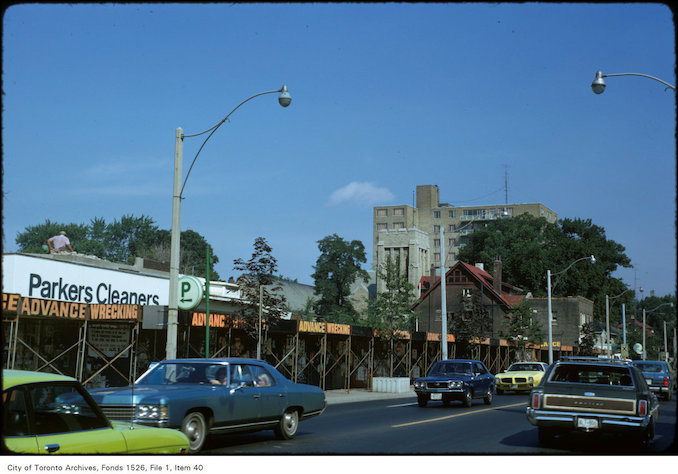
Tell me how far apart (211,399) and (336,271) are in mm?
89367

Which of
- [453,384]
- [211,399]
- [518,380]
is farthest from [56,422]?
[518,380]

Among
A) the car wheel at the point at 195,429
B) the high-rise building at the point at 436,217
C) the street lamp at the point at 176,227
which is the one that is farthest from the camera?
the high-rise building at the point at 436,217

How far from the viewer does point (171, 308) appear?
63.5 feet

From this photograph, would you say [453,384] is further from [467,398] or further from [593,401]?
[593,401]

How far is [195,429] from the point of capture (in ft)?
36.7

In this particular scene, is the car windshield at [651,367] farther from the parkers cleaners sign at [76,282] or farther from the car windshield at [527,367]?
the parkers cleaners sign at [76,282]

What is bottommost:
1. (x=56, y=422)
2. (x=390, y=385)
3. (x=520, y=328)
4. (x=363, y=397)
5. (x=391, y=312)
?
(x=363, y=397)

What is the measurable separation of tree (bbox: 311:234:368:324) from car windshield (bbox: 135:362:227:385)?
86814 mm

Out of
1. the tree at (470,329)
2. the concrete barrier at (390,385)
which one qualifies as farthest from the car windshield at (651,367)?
the tree at (470,329)

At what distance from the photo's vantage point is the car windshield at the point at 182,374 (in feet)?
39.7

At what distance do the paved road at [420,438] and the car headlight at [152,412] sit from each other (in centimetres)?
105

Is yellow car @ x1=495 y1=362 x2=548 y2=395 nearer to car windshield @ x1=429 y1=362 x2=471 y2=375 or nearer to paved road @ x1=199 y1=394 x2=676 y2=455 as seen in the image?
car windshield @ x1=429 y1=362 x2=471 y2=375
